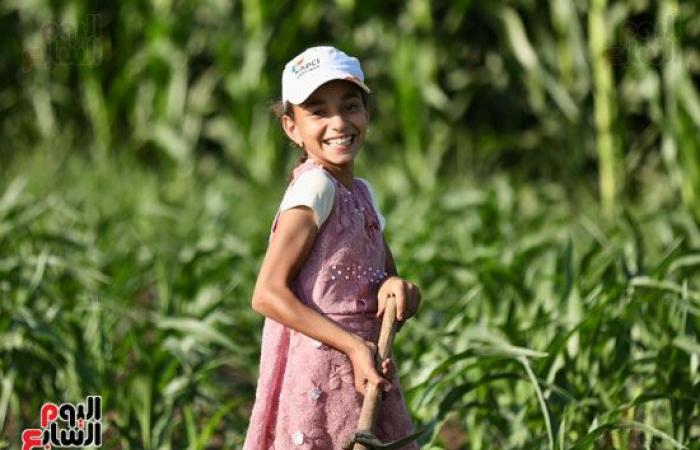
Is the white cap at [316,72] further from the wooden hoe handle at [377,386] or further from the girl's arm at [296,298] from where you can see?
the wooden hoe handle at [377,386]

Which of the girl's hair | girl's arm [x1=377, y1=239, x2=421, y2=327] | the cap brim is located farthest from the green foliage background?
the cap brim

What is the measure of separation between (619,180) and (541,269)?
234 centimetres

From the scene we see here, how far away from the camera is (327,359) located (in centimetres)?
261

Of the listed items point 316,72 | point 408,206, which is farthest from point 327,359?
point 408,206

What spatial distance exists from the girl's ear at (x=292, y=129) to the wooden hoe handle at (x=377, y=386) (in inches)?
14.1

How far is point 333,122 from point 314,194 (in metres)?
0.15

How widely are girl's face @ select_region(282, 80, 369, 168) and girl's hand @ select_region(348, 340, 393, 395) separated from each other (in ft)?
1.18

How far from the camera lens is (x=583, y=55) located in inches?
283

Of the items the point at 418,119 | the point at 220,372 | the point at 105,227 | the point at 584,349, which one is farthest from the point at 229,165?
the point at 584,349

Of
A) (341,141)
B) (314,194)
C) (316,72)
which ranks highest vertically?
(316,72)

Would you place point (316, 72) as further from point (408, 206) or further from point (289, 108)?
point (408, 206)

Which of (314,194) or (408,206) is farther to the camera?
(408,206)

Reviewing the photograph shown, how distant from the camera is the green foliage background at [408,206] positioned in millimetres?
3689

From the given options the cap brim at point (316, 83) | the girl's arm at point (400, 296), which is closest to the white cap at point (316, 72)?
the cap brim at point (316, 83)
